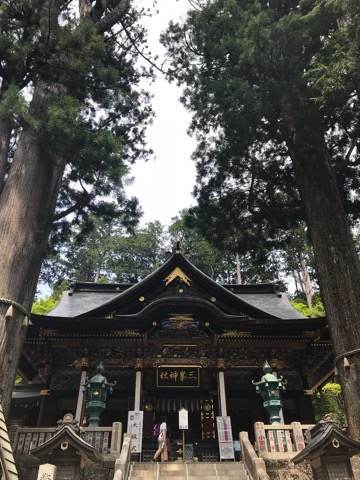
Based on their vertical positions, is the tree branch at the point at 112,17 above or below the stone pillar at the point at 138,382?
above

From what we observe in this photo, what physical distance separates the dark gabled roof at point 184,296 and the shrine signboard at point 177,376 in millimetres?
1964

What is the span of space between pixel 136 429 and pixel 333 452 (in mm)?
5238

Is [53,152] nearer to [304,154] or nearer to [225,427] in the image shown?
[304,154]

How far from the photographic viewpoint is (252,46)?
8547mm

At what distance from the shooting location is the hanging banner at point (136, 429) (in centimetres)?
925

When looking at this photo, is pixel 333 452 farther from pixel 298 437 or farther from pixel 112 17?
pixel 112 17

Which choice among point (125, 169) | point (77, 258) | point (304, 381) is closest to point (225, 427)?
point (304, 381)

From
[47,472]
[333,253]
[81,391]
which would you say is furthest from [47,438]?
[333,253]

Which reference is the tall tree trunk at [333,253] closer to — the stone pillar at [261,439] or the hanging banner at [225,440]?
the stone pillar at [261,439]

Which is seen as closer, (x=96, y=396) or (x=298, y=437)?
(x=298, y=437)

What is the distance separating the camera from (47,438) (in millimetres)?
7281

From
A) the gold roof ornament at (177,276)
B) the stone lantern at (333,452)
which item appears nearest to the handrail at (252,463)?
the stone lantern at (333,452)

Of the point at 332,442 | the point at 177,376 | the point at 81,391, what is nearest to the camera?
the point at 332,442

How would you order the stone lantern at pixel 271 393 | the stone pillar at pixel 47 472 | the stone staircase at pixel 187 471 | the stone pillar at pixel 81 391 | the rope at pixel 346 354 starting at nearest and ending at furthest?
the stone pillar at pixel 47 472 → the rope at pixel 346 354 → the stone staircase at pixel 187 471 → the stone lantern at pixel 271 393 → the stone pillar at pixel 81 391
